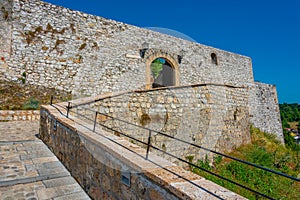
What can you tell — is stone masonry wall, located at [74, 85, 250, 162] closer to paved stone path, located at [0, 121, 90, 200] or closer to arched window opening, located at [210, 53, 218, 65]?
paved stone path, located at [0, 121, 90, 200]

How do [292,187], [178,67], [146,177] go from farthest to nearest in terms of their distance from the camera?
[178,67]
[292,187]
[146,177]

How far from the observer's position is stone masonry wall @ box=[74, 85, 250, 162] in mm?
5391

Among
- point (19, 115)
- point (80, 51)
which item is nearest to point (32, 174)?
point (19, 115)

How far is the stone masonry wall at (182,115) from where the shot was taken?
5391mm

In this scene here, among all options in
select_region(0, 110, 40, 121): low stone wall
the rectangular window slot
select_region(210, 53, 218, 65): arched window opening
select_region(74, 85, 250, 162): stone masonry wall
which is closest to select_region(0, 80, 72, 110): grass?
select_region(0, 110, 40, 121): low stone wall

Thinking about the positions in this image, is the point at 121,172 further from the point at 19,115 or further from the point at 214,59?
the point at 214,59

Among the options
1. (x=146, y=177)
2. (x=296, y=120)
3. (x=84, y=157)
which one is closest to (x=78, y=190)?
(x=84, y=157)

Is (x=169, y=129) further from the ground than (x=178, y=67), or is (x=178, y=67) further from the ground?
(x=178, y=67)

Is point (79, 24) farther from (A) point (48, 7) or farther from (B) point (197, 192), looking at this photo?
(B) point (197, 192)

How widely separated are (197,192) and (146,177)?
1.53 feet

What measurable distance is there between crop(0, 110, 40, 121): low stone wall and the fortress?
1.61 meters

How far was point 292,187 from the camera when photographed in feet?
16.5

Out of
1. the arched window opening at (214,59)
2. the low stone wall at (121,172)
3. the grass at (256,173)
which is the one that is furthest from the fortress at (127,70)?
the low stone wall at (121,172)

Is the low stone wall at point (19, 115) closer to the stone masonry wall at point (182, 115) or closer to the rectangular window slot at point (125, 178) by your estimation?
the stone masonry wall at point (182, 115)
